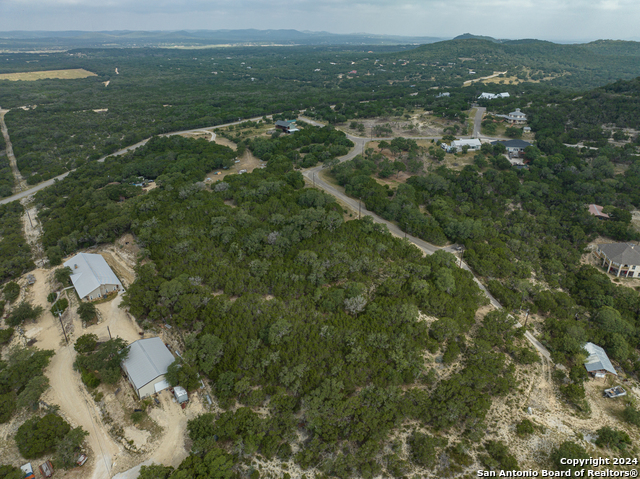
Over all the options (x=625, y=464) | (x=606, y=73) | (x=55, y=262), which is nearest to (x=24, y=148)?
(x=55, y=262)

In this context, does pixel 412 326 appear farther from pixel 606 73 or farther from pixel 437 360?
pixel 606 73

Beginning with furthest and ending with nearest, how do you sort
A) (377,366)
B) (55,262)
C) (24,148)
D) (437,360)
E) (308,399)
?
(24,148), (55,262), (437,360), (377,366), (308,399)

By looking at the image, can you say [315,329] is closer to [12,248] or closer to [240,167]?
[12,248]

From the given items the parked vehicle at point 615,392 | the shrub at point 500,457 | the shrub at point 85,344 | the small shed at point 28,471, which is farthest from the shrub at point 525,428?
the shrub at point 85,344

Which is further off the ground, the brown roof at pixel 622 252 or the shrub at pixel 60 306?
the brown roof at pixel 622 252

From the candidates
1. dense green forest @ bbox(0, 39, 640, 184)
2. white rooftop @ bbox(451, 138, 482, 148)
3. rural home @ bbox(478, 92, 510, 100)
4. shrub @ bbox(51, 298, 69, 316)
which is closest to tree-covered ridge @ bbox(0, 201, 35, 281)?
shrub @ bbox(51, 298, 69, 316)

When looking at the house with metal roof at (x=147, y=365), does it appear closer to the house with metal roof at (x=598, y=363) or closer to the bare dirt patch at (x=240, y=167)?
the house with metal roof at (x=598, y=363)

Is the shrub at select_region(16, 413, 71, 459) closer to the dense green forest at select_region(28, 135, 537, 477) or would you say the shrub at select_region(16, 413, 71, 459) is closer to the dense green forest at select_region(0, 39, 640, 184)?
the dense green forest at select_region(28, 135, 537, 477)
